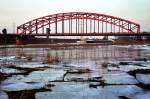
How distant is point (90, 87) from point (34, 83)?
1.60m

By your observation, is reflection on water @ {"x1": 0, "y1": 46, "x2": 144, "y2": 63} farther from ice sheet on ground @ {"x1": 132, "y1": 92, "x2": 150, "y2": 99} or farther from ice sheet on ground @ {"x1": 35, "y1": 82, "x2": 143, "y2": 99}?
ice sheet on ground @ {"x1": 132, "y1": 92, "x2": 150, "y2": 99}

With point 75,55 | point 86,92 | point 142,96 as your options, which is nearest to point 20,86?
point 86,92

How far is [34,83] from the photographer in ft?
25.3

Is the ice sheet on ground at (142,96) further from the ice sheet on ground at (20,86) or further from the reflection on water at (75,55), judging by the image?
the reflection on water at (75,55)

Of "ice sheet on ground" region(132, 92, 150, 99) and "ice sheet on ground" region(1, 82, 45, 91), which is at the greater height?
"ice sheet on ground" region(1, 82, 45, 91)

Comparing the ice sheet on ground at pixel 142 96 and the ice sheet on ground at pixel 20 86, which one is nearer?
the ice sheet on ground at pixel 142 96

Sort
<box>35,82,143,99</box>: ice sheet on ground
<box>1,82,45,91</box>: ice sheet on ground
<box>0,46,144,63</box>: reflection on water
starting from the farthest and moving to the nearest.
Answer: <box>0,46,144,63</box>: reflection on water → <box>1,82,45,91</box>: ice sheet on ground → <box>35,82,143,99</box>: ice sheet on ground

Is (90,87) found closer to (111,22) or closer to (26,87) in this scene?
(26,87)

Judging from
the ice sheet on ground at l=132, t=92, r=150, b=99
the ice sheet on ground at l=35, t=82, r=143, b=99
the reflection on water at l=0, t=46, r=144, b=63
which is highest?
the reflection on water at l=0, t=46, r=144, b=63

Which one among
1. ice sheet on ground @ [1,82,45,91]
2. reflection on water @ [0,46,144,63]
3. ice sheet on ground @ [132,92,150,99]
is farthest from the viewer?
reflection on water @ [0,46,144,63]

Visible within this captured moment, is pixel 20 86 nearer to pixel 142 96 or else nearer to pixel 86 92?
pixel 86 92

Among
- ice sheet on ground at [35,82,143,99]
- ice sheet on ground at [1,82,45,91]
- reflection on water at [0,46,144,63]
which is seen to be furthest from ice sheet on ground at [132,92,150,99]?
reflection on water at [0,46,144,63]

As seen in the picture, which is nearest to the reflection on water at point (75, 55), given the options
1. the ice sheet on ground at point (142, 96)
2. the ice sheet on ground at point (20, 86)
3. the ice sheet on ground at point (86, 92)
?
the ice sheet on ground at point (20, 86)

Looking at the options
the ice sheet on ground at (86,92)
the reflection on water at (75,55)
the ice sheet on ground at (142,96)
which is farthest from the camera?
the reflection on water at (75,55)
